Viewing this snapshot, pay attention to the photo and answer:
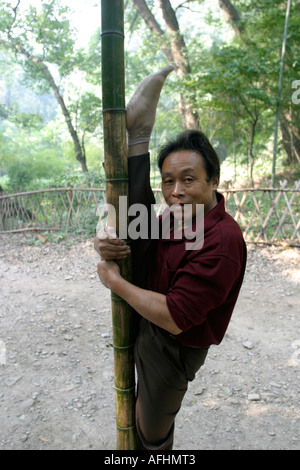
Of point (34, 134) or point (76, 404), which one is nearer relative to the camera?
point (76, 404)

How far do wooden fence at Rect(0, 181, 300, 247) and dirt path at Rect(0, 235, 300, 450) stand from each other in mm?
1243

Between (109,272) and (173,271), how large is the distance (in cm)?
24

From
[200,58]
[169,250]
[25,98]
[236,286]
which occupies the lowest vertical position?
[236,286]

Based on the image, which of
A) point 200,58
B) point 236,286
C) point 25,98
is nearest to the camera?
point 236,286

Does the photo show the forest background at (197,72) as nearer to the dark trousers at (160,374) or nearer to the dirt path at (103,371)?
the dirt path at (103,371)

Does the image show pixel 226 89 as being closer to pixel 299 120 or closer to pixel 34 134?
pixel 299 120

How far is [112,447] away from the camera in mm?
2316

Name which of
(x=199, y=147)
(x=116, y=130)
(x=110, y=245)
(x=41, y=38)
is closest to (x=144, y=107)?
(x=116, y=130)

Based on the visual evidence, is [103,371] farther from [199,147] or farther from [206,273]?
[199,147]

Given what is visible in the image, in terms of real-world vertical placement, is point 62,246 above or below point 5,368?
above

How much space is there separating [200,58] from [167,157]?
926 cm

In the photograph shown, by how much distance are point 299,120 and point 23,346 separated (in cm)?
937
